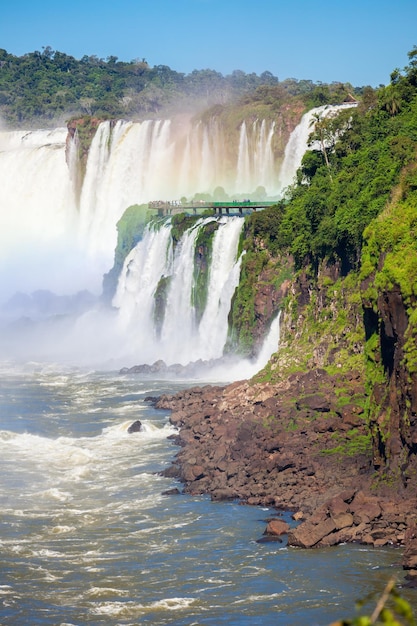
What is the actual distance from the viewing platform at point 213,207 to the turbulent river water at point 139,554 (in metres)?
30.2

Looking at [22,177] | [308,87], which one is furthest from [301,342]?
[308,87]

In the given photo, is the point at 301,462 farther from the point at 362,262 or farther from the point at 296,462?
the point at 362,262

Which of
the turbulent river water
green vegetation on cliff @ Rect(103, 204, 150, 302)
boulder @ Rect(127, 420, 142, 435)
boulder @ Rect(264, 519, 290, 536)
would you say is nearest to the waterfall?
green vegetation on cliff @ Rect(103, 204, 150, 302)

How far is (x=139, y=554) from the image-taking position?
107 feet

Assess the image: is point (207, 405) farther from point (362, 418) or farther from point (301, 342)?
point (362, 418)

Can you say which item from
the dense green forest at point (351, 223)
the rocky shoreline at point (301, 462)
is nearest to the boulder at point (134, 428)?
the rocky shoreline at point (301, 462)

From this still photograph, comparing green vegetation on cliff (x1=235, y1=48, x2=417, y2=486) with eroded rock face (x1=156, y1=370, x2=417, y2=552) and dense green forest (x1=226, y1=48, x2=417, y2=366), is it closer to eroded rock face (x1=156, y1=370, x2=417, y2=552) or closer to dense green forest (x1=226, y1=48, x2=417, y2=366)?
dense green forest (x1=226, y1=48, x2=417, y2=366)

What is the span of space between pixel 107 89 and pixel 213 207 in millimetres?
116142

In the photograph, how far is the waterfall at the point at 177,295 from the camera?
223 ft

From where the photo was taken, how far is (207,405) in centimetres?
5044

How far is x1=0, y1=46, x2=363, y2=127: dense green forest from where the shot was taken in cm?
16300

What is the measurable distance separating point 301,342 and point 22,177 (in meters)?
75.2

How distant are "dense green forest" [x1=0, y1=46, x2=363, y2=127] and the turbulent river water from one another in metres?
108

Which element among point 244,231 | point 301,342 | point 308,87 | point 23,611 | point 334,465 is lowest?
point 23,611
